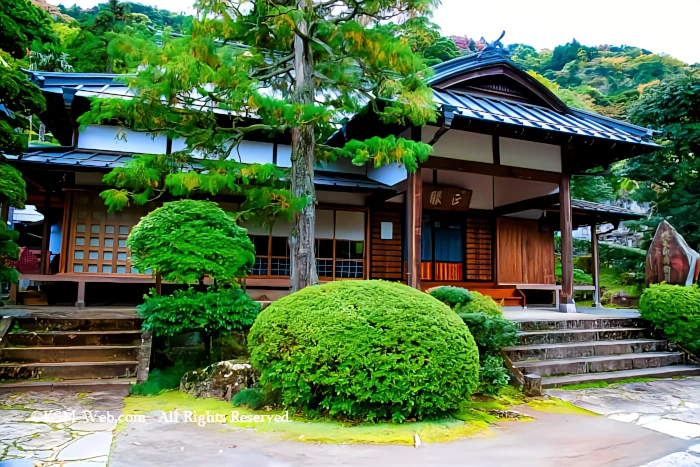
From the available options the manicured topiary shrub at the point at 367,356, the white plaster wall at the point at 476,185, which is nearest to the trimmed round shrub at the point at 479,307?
the manicured topiary shrub at the point at 367,356

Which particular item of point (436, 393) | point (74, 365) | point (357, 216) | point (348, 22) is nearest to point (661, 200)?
point (357, 216)

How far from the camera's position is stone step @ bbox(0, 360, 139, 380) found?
18.9 feet

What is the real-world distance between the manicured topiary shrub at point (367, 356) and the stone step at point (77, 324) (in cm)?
302

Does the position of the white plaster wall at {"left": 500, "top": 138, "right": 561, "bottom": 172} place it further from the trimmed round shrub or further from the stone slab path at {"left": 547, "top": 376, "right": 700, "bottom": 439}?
the stone slab path at {"left": 547, "top": 376, "right": 700, "bottom": 439}

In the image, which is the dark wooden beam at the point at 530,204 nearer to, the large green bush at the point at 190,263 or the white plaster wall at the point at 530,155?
the white plaster wall at the point at 530,155

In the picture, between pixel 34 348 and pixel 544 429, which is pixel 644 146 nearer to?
pixel 544 429

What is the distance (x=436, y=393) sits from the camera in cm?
450

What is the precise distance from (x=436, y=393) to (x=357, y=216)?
7355 mm

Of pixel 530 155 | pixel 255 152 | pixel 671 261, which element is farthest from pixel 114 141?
pixel 671 261

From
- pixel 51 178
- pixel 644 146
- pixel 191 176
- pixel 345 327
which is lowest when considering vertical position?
pixel 345 327

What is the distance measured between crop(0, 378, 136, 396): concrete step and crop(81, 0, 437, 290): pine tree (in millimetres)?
2262

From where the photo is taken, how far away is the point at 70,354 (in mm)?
6223

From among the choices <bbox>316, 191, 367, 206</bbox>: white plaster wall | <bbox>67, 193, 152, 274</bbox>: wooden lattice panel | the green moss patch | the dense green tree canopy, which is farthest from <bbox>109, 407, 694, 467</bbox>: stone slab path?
the dense green tree canopy

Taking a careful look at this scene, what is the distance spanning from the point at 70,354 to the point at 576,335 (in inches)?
305
